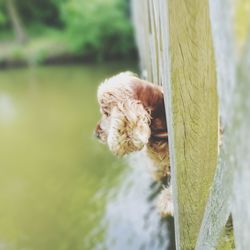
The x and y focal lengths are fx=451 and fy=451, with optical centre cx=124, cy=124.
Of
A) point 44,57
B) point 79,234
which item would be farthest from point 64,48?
point 79,234

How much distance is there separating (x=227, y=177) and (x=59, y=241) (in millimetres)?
2991

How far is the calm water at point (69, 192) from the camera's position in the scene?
382 centimetres

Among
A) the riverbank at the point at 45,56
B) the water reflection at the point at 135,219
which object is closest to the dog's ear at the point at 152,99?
the water reflection at the point at 135,219

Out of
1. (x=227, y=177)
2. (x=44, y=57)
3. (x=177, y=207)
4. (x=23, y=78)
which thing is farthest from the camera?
(x=44, y=57)

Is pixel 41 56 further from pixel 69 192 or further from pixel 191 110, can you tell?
pixel 191 110

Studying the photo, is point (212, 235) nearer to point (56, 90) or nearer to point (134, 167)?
point (134, 167)

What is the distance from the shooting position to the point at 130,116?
1919 mm

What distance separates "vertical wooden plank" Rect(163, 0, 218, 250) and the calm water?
1.83 m

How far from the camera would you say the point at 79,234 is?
3.93m

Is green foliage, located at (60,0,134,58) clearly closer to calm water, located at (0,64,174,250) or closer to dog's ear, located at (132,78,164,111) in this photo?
calm water, located at (0,64,174,250)

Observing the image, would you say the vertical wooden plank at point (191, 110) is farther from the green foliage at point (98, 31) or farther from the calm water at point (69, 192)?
the green foliage at point (98, 31)

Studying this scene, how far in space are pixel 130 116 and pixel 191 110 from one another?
1.40 ft

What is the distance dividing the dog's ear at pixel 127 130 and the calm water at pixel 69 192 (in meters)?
1.78

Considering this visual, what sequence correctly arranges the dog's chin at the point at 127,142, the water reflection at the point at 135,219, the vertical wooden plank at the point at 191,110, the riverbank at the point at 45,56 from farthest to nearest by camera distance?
the riverbank at the point at 45,56 → the water reflection at the point at 135,219 → the dog's chin at the point at 127,142 → the vertical wooden plank at the point at 191,110
